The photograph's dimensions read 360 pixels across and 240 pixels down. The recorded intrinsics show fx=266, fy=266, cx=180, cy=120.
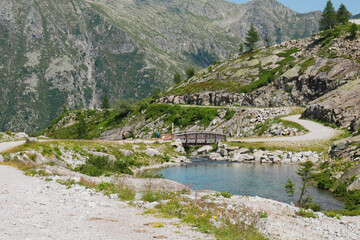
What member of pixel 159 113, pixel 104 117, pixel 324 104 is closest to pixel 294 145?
pixel 324 104

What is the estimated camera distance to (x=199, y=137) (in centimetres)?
6175

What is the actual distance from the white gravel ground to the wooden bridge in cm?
4551

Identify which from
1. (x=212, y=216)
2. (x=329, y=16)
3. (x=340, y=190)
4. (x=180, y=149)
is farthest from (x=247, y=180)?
(x=329, y=16)

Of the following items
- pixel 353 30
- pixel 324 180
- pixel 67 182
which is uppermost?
pixel 353 30

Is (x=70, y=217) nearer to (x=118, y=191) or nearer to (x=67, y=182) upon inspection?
(x=118, y=191)

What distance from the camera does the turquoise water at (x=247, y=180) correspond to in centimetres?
2334

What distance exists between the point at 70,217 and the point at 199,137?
52.0 m

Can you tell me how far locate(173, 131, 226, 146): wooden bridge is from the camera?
6054 cm

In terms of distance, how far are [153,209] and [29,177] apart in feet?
34.7

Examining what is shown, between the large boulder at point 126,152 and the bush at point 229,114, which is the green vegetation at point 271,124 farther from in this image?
the large boulder at point 126,152

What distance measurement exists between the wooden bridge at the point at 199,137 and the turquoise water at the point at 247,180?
56.4 feet

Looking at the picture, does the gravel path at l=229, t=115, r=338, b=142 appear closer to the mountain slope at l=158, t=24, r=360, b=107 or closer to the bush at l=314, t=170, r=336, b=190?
the bush at l=314, t=170, r=336, b=190

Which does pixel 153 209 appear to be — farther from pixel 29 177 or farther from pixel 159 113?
pixel 159 113

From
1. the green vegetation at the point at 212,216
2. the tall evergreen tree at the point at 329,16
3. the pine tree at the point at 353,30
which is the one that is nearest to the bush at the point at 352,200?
the green vegetation at the point at 212,216
